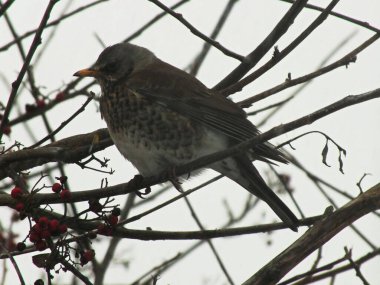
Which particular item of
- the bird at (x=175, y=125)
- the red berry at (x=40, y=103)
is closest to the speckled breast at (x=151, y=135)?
the bird at (x=175, y=125)

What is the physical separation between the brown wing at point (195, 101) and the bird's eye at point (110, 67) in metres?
0.17

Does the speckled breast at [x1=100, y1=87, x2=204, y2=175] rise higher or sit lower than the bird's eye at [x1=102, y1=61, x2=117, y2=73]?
lower

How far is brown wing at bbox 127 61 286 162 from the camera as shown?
3.92 metres

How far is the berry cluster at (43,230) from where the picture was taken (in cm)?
258

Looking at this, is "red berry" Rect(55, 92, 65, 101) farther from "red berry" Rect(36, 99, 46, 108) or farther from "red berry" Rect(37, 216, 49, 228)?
"red berry" Rect(37, 216, 49, 228)

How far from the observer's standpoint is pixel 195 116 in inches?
157

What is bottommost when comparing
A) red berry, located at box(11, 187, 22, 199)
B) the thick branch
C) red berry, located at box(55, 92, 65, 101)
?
the thick branch

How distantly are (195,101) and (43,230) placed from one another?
174 cm

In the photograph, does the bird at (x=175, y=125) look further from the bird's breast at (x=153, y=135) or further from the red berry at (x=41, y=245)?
the red berry at (x=41, y=245)

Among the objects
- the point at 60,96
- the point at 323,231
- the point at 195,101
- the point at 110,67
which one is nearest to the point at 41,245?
the point at 323,231

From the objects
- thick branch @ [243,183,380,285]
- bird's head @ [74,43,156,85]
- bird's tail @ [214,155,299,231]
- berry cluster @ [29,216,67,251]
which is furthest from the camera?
bird's head @ [74,43,156,85]

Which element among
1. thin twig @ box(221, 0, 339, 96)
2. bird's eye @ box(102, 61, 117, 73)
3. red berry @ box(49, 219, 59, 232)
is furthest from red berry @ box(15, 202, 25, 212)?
bird's eye @ box(102, 61, 117, 73)

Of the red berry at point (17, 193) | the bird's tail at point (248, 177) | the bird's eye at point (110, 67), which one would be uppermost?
the bird's eye at point (110, 67)

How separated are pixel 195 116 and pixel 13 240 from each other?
1463mm
